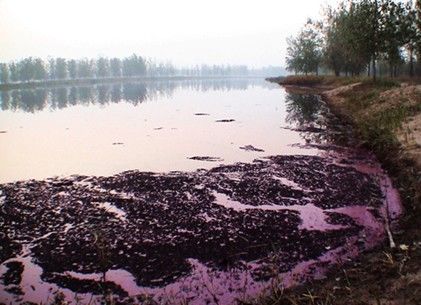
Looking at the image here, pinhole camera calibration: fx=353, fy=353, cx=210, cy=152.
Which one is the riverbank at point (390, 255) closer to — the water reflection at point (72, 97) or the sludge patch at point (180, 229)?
the sludge patch at point (180, 229)

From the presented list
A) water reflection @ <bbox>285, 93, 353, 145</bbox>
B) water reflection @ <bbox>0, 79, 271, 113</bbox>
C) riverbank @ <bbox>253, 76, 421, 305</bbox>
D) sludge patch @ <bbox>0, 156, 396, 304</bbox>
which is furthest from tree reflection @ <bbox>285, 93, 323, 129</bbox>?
water reflection @ <bbox>0, 79, 271, 113</bbox>

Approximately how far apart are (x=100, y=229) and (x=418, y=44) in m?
67.2

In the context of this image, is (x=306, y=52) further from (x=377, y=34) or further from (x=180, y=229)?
(x=180, y=229)

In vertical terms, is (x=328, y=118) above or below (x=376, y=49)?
below

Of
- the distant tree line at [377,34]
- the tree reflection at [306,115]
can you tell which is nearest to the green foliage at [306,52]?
the distant tree line at [377,34]

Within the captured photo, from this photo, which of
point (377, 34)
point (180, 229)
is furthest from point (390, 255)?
point (377, 34)

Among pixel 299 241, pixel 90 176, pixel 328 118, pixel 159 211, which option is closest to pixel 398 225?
pixel 299 241

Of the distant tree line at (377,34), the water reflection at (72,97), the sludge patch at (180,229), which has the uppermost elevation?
the distant tree line at (377,34)

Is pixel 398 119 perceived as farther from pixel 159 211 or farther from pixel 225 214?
pixel 159 211

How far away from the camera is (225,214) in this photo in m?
15.1

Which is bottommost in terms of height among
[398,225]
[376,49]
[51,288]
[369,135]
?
[51,288]

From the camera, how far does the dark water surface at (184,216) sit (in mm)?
10680

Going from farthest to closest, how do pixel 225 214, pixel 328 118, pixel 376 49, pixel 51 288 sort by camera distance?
1. pixel 376 49
2. pixel 328 118
3. pixel 225 214
4. pixel 51 288

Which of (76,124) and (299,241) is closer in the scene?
(299,241)
